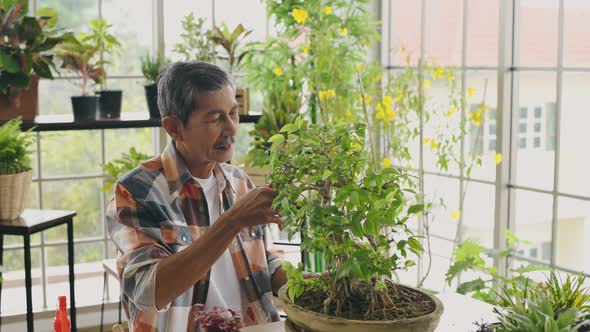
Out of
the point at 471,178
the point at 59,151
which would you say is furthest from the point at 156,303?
the point at 59,151

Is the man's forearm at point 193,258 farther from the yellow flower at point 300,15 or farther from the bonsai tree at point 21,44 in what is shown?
the yellow flower at point 300,15

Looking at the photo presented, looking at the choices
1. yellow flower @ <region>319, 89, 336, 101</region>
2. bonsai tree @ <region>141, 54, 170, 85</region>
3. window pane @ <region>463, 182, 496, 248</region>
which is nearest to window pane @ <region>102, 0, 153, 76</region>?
bonsai tree @ <region>141, 54, 170, 85</region>

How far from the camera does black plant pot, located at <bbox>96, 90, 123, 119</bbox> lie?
434cm

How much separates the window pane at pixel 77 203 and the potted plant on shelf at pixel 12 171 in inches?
170

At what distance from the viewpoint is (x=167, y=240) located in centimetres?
220

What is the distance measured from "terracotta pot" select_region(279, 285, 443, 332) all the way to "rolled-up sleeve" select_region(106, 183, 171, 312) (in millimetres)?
597

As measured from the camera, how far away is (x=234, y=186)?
256 cm

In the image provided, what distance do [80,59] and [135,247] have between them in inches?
94.0

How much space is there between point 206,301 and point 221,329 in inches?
27.5

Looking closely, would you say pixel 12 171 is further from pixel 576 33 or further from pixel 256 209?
pixel 576 33

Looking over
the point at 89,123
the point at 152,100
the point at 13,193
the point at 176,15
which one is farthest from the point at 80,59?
the point at 13,193

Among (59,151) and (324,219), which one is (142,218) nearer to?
(324,219)

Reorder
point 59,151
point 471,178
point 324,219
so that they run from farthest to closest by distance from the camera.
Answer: point 59,151, point 471,178, point 324,219

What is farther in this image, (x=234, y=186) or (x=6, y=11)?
(x=6, y=11)
